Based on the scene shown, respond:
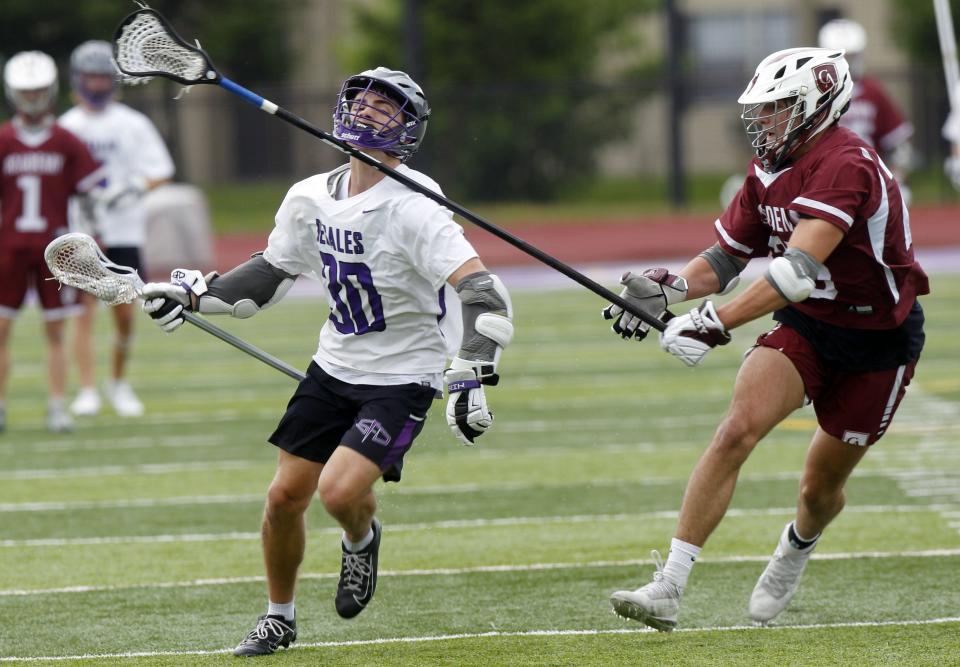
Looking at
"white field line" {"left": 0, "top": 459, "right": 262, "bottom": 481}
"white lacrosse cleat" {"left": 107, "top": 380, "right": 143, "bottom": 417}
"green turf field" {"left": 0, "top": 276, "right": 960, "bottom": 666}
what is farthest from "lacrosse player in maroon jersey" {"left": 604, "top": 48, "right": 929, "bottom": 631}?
"white lacrosse cleat" {"left": 107, "top": 380, "right": 143, "bottom": 417}

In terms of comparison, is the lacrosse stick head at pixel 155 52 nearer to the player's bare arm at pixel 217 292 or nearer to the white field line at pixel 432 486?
the player's bare arm at pixel 217 292

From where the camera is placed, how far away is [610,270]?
842 inches

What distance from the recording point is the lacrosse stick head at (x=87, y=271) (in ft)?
18.2

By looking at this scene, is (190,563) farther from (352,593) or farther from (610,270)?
(610,270)

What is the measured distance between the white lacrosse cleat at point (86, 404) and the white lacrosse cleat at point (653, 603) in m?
6.48

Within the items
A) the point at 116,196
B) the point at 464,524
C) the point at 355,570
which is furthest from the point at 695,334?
the point at 116,196

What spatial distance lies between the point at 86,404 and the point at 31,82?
218cm

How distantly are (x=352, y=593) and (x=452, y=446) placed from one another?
4.15 meters

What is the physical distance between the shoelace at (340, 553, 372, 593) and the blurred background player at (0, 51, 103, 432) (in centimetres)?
521

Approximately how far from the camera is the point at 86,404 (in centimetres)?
1099

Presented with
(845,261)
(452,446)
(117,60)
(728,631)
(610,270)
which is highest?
(117,60)

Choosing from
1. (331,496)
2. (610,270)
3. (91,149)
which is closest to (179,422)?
(91,149)

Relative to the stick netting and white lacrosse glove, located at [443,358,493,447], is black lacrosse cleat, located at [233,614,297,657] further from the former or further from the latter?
the stick netting

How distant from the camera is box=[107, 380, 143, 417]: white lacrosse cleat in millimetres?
11016
